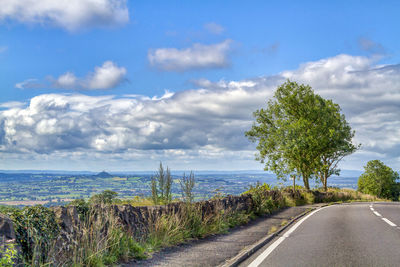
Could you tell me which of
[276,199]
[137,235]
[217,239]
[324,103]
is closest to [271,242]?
[217,239]

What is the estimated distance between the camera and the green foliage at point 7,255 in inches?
192

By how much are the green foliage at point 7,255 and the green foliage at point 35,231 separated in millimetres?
419

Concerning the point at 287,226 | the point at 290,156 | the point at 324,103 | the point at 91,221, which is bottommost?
the point at 287,226

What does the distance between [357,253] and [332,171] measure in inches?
1503

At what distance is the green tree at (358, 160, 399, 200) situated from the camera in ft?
269

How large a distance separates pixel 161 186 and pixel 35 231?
377 inches

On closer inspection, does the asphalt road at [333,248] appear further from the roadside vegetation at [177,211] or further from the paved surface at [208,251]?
the roadside vegetation at [177,211]

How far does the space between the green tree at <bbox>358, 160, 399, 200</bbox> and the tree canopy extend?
42.5m

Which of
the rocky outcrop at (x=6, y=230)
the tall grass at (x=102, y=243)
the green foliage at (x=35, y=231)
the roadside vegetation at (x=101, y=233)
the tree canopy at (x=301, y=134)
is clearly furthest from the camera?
the tree canopy at (x=301, y=134)

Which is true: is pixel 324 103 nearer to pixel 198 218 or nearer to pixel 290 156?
pixel 290 156

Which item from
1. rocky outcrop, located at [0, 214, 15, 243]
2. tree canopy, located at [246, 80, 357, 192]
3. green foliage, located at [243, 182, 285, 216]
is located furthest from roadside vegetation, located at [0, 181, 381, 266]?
tree canopy, located at [246, 80, 357, 192]

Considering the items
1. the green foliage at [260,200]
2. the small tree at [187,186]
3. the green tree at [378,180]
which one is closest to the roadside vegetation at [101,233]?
the small tree at [187,186]

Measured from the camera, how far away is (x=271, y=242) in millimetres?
10086

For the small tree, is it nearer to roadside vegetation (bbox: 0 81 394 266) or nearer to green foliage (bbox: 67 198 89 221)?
roadside vegetation (bbox: 0 81 394 266)
